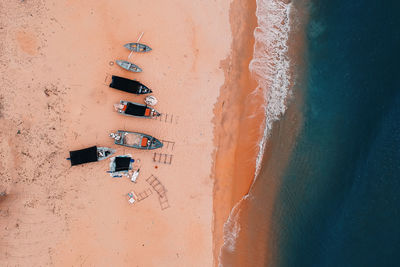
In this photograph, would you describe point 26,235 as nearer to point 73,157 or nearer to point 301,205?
point 73,157

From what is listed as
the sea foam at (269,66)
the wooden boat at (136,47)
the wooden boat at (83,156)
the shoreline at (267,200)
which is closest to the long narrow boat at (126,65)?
the wooden boat at (136,47)

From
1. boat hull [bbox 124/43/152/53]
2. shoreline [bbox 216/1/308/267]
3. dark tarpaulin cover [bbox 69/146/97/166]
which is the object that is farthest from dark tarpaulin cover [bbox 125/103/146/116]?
shoreline [bbox 216/1/308/267]

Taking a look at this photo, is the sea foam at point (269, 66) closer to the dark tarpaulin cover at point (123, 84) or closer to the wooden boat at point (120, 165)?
the wooden boat at point (120, 165)

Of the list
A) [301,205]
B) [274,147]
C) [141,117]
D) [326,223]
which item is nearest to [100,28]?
[141,117]

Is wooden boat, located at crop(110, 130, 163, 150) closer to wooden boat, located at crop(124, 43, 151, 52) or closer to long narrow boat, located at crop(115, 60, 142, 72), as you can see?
long narrow boat, located at crop(115, 60, 142, 72)

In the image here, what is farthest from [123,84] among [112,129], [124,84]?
[112,129]

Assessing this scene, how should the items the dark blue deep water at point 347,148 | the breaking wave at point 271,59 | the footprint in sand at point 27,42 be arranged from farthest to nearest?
the breaking wave at point 271,59
the dark blue deep water at point 347,148
the footprint in sand at point 27,42
